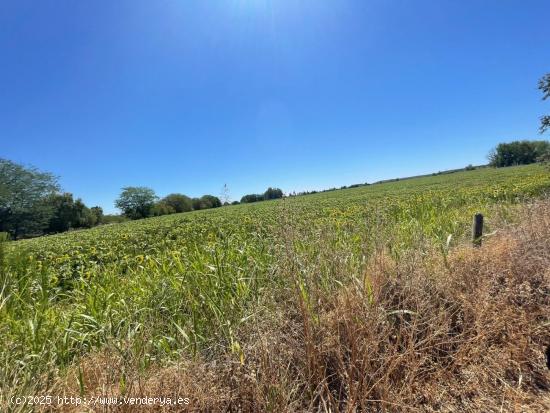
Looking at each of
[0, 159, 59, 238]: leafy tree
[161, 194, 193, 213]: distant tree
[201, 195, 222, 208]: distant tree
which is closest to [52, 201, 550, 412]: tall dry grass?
[0, 159, 59, 238]: leafy tree

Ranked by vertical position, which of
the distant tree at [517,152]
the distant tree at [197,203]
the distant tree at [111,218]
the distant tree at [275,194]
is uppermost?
the distant tree at [517,152]

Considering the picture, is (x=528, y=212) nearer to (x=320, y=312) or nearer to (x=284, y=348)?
(x=320, y=312)

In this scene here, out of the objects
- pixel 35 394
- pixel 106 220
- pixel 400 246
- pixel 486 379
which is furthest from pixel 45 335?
pixel 106 220

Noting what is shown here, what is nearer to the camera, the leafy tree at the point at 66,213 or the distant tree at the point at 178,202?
the leafy tree at the point at 66,213

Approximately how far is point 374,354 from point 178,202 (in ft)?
295

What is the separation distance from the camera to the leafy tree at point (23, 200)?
57.8 meters

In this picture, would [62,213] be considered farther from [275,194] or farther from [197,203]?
[275,194]

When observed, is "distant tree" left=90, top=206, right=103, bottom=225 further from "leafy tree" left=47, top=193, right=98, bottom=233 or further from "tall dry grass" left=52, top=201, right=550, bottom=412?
"tall dry grass" left=52, top=201, right=550, bottom=412

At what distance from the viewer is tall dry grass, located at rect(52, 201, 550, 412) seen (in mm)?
2016

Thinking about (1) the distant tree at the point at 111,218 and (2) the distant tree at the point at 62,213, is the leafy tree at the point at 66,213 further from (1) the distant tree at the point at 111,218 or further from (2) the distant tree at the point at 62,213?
(1) the distant tree at the point at 111,218

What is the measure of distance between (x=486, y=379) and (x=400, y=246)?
2325mm

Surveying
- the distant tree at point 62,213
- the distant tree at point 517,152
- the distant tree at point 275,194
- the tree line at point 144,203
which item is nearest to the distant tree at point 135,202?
the tree line at point 144,203

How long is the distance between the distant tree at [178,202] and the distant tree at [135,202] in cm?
449

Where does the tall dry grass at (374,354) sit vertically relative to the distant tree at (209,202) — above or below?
below
